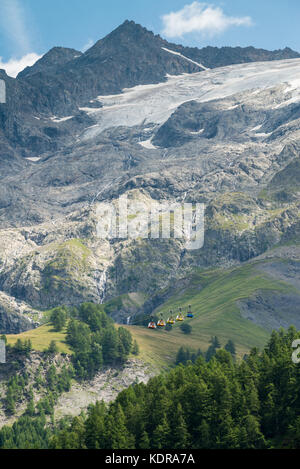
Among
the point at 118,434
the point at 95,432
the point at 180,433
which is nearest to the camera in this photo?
the point at 180,433

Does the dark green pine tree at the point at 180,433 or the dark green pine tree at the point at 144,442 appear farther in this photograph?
the dark green pine tree at the point at 144,442

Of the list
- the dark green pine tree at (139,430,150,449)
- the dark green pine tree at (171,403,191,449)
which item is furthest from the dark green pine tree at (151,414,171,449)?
the dark green pine tree at (139,430,150,449)

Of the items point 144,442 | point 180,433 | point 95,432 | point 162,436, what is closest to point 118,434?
point 144,442

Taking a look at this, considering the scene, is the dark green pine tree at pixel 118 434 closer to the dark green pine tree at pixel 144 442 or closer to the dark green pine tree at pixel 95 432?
the dark green pine tree at pixel 95 432

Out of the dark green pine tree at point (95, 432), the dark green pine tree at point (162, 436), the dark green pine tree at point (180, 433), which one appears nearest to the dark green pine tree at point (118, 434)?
the dark green pine tree at point (95, 432)

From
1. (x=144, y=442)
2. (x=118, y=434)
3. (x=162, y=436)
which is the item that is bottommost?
(x=144, y=442)

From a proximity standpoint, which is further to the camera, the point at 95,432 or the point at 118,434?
the point at 95,432

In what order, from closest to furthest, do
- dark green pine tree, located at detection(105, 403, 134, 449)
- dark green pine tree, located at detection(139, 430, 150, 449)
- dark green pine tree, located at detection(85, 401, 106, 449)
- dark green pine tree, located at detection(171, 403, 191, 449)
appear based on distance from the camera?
dark green pine tree, located at detection(105, 403, 134, 449)
dark green pine tree, located at detection(171, 403, 191, 449)
dark green pine tree, located at detection(139, 430, 150, 449)
dark green pine tree, located at detection(85, 401, 106, 449)

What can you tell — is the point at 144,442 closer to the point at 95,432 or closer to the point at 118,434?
the point at 118,434

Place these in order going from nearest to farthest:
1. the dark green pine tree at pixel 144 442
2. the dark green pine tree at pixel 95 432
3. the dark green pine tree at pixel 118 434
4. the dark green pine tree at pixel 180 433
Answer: the dark green pine tree at pixel 118 434 < the dark green pine tree at pixel 180 433 < the dark green pine tree at pixel 144 442 < the dark green pine tree at pixel 95 432

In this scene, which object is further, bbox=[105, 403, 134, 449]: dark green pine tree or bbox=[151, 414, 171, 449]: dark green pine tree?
bbox=[151, 414, 171, 449]: dark green pine tree

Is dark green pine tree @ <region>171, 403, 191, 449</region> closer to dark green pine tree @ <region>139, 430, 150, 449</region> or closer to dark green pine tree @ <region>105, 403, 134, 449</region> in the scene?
dark green pine tree @ <region>139, 430, 150, 449</region>
